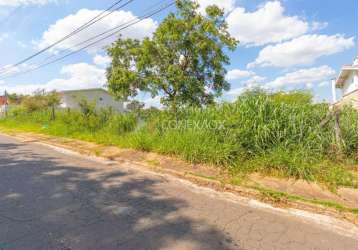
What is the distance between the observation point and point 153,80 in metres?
12.8

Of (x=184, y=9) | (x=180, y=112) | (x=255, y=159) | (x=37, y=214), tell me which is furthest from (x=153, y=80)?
(x=37, y=214)

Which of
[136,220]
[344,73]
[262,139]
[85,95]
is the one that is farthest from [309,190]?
[85,95]

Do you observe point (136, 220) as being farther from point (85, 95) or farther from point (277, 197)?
point (85, 95)

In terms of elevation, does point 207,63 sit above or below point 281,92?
above

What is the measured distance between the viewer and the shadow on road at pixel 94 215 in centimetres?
246

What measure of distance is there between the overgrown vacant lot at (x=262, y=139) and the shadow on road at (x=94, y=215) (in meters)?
1.63

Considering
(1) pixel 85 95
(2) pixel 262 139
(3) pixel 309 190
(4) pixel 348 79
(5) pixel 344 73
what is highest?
(5) pixel 344 73

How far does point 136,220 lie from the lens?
295 cm

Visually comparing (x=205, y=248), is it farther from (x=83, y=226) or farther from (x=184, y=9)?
(x=184, y=9)

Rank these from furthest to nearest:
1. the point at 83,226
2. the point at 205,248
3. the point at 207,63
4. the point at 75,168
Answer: the point at 207,63 → the point at 75,168 → the point at 83,226 → the point at 205,248

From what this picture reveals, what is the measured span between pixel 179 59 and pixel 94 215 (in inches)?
447

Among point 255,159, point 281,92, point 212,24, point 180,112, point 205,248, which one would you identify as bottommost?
point 205,248

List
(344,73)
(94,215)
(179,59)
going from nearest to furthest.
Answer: (94,215)
(179,59)
(344,73)

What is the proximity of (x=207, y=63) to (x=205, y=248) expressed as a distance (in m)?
12.3
